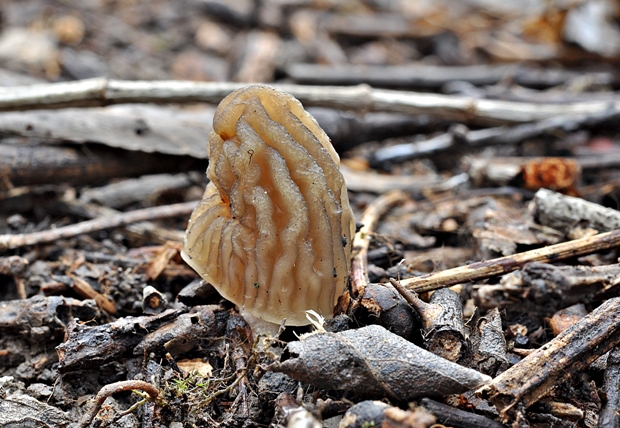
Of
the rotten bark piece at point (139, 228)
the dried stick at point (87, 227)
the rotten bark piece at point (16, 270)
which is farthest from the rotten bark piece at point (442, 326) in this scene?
the rotten bark piece at point (16, 270)

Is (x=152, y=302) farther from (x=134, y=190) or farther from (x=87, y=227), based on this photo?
(x=134, y=190)

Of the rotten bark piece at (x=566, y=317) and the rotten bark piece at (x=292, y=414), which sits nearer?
the rotten bark piece at (x=292, y=414)

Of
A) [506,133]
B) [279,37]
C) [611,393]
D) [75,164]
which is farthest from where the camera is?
[279,37]

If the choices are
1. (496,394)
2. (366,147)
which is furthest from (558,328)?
(366,147)

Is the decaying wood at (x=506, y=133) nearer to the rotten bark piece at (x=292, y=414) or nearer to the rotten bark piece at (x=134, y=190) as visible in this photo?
the rotten bark piece at (x=134, y=190)

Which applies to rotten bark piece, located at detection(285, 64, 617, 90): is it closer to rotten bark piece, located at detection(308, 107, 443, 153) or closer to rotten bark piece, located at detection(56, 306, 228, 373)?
rotten bark piece, located at detection(308, 107, 443, 153)

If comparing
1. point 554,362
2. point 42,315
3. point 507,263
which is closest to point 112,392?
point 42,315
